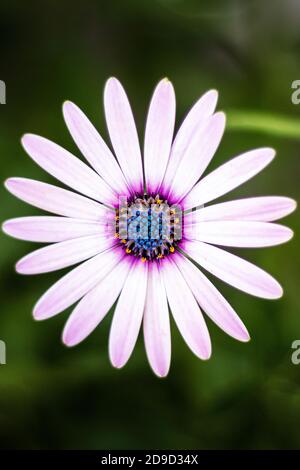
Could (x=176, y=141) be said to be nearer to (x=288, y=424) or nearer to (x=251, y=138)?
(x=251, y=138)

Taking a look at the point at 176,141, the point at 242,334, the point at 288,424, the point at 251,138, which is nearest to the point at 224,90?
the point at 251,138

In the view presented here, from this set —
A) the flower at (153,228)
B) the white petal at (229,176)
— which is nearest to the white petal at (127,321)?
the flower at (153,228)

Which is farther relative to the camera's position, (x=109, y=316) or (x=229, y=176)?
(x=109, y=316)

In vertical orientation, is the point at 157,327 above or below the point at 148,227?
below

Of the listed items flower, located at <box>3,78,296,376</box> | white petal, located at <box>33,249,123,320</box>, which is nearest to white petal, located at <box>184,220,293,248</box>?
flower, located at <box>3,78,296,376</box>

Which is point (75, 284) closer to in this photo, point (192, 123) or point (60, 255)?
point (60, 255)

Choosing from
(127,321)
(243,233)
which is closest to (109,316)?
(127,321)

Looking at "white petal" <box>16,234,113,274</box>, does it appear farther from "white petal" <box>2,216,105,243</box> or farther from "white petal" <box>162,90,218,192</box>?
"white petal" <box>162,90,218,192</box>
